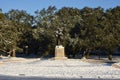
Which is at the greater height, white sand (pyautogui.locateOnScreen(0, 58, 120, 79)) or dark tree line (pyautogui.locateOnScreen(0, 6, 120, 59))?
dark tree line (pyautogui.locateOnScreen(0, 6, 120, 59))

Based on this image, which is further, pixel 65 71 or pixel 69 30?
pixel 69 30

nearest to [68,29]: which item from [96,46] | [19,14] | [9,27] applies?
[96,46]

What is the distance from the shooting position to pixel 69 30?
53000mm

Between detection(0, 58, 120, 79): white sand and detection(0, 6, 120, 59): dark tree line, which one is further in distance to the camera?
detection(0, 6, 120, 59): dark tree line

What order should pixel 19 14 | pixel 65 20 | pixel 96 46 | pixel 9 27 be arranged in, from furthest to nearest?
pixel 19 14 < pixel 65 20 < pixel 96 46 < pixel 9 27

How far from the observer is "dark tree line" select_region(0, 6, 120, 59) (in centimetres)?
4957

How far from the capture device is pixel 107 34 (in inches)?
2026

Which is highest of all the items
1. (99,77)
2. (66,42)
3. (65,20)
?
(65,20)

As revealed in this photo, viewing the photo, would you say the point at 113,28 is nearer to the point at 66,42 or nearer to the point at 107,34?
the point at 107,34

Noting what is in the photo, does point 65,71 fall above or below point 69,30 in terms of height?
below

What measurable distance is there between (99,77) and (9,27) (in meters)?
30.3

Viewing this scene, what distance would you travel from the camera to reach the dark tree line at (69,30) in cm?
4957

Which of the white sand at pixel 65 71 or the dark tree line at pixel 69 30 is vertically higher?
the dark tree line at pixel 69 30

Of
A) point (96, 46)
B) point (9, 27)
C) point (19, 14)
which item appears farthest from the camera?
point (19, 14)
